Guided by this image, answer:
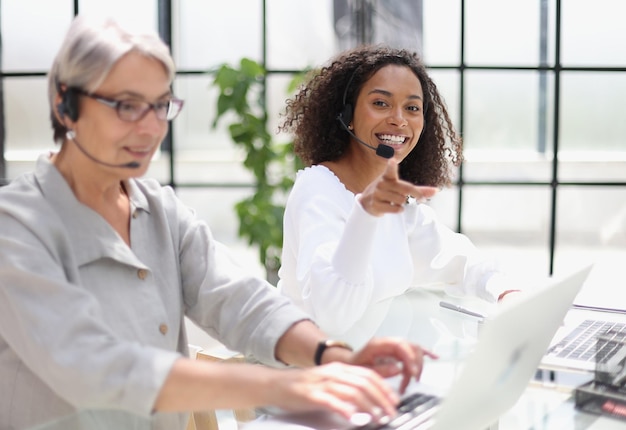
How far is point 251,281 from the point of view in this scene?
1.42 meters

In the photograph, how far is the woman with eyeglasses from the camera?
110cm

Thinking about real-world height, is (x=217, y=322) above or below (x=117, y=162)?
below

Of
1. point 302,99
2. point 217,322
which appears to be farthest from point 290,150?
point 217,322

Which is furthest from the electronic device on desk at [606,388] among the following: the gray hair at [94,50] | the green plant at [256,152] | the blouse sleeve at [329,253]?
the green plant at [256,152]

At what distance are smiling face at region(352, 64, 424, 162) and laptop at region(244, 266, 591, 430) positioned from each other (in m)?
0.85

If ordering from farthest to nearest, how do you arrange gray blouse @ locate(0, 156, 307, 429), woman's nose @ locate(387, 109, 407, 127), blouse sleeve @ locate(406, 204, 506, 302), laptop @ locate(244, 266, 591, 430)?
blouse sleeve @ locate(406, 204, 506, 302) → woman's nose @ locate(387, 109, 407, 127) → gray blouse @ locate(0, 156, 307, 429) → laptop @ locate(244, 266, 591, 430)

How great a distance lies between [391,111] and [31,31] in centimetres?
264

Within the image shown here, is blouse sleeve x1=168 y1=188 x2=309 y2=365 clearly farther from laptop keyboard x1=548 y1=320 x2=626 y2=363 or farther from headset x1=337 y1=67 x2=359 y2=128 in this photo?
headset x1=337 y1=67 x2=359 y2=128

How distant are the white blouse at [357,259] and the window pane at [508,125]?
1898 mm

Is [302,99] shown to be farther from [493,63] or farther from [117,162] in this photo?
[493,63]

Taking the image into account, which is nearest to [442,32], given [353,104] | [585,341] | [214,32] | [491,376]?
[214,32]

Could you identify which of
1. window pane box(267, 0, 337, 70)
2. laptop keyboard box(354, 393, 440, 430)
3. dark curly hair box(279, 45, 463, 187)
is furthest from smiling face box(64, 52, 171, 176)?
window pane box(267, 0, 337, 70)

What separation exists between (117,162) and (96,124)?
0.07m

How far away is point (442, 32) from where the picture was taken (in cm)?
399
